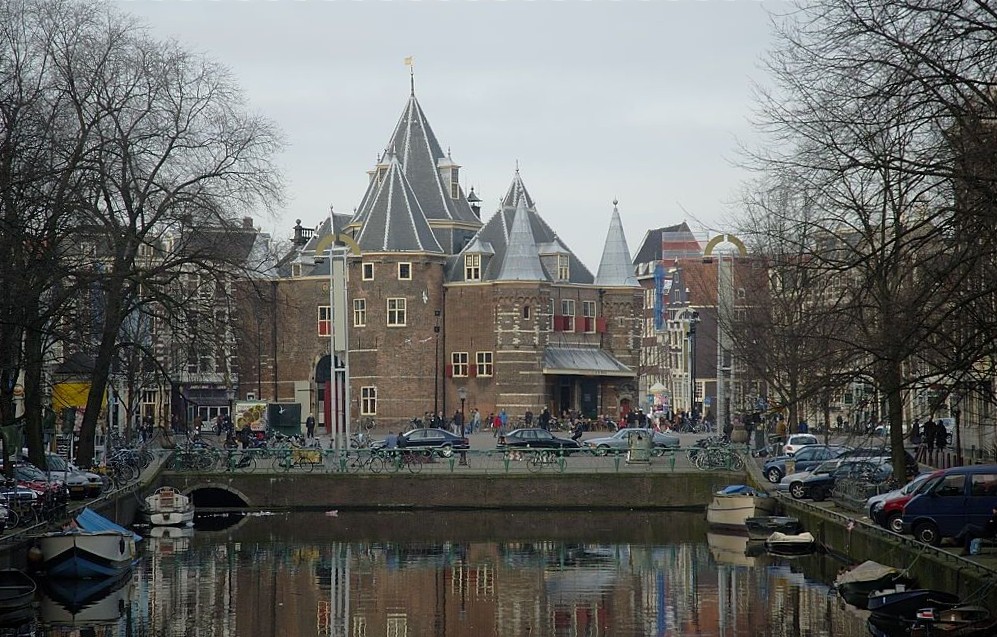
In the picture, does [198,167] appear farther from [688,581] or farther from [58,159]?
[688,581]

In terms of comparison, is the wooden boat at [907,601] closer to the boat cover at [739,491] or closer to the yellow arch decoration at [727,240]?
the boat cover at [739,491]

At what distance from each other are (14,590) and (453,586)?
10356mm

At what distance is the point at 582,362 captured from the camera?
87.8 m

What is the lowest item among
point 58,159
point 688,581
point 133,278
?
point 688,581

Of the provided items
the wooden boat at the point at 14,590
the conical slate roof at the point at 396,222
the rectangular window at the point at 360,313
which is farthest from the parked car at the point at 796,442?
the wooden boat at the point at 14,590

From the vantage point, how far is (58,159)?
135 feet

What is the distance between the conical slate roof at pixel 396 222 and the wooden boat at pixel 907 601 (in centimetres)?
5873

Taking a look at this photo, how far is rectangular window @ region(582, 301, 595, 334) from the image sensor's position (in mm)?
90500

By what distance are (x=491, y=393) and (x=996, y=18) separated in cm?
6515

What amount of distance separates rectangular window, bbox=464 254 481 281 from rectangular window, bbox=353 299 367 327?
579 centimetres

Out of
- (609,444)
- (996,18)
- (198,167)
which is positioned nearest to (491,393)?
(609,444)

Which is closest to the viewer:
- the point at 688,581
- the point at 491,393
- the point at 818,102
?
the point at 818,102

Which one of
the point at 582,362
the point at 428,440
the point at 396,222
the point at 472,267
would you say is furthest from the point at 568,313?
the point at 428,440

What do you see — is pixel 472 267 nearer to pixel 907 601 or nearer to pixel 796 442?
pixel 796 442
